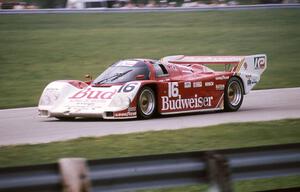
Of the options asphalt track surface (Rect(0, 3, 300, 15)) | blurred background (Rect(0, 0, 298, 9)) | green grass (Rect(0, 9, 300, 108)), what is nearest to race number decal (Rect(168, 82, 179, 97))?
green grass (Rect(0, 9, 300, 108))

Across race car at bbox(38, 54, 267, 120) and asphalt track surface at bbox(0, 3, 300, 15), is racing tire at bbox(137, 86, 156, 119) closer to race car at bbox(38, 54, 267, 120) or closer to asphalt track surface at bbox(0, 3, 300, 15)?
race car at bbox(38, 54, 267, 120)

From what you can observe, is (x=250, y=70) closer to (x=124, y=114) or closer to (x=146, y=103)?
(x=146, y=103)

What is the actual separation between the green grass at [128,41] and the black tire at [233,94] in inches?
218

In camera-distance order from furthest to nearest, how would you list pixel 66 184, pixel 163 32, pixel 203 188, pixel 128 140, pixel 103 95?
1. pixel 163 32
2. pixel 103 95
3. pixel 128 140
4. pixel 203 188
5. pixel 66 184

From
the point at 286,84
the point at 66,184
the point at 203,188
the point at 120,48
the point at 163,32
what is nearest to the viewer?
the point at 66,184

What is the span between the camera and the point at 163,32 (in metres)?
27.2

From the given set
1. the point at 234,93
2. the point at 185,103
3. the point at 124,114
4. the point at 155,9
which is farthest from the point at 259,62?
the point at 155,9

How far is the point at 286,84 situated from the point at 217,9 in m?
7.32

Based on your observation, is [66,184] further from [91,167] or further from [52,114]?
[52,114]

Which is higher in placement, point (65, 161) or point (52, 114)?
point (65, 161)

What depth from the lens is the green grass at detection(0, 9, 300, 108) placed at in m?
21.9

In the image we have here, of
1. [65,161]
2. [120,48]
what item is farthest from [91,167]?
[120,48]

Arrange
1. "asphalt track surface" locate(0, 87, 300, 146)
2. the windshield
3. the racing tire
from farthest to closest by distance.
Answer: the windshield < the racing tire < "asphalt track surface" locate(0, 87, 300, 146)

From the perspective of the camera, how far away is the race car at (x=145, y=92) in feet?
43.1
